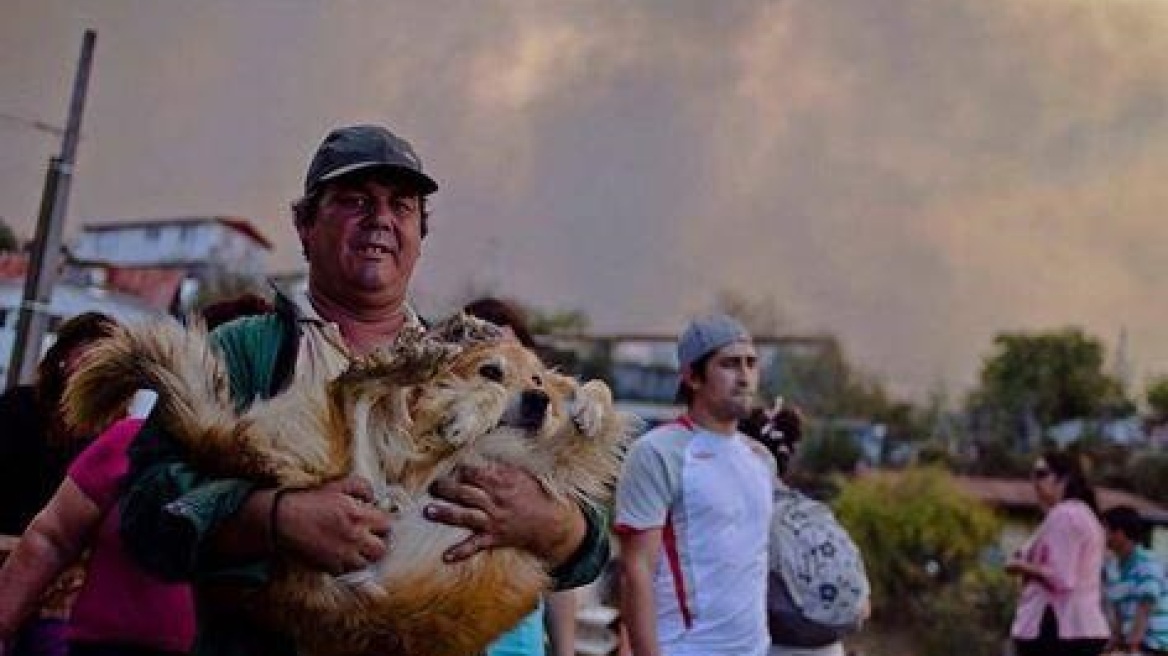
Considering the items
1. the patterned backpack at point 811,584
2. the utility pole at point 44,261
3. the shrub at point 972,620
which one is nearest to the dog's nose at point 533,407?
the patterned backpack at point 811,584

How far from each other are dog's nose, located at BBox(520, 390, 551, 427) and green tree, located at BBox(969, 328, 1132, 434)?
34838 mm

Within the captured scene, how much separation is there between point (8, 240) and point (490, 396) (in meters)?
18.3

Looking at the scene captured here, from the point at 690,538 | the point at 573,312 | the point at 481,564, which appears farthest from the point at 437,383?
the point at 573,312

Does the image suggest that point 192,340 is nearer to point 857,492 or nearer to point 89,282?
point 89,282

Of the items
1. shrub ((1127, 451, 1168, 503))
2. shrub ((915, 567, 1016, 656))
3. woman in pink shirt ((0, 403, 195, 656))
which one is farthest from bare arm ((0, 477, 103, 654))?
shrub ((1127, 451, 1168, 503))

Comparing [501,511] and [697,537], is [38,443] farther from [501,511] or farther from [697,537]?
[501,511]

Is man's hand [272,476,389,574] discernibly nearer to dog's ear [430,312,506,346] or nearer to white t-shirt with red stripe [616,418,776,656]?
dog's ear [430,312,506,346]

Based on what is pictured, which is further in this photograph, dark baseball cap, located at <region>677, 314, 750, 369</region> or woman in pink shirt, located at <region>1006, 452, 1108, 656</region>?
woman in pink shirt, located at <region>1006, 452, 1108, 656</region>

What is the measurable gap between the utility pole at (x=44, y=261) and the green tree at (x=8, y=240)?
8909 mm

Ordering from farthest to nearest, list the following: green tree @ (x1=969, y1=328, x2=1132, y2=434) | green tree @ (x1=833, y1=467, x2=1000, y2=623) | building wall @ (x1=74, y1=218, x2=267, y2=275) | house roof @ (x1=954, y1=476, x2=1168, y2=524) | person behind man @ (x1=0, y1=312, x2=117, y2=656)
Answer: green tree @ (x1=969, y1=328, x2=1132, y2=434) < building wall @ (x1=74, y1=218, x2=267, y2=275) < house roof @ (x1=954, y1=476, x2=1168, y2=524) < green tree @ (x1=833, y1=467, x2=1000, y2=623) < person behind man @ (x1=0, y1=312, x2=117, y2=656)

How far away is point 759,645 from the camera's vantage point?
339 centimetres

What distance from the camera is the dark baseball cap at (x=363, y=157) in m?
1.79

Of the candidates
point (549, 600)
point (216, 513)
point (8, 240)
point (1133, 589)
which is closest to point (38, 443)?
point (549, 600)

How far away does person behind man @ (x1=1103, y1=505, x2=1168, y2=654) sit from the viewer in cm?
654
